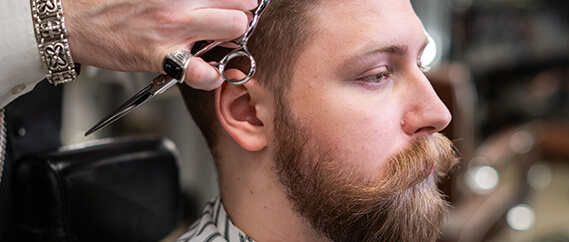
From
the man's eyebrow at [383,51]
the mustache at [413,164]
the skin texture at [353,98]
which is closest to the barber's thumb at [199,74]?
the skin texture at [353,98]

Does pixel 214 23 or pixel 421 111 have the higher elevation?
pixel 214 23

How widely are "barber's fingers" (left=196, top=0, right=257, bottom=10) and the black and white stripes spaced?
1.88 feet

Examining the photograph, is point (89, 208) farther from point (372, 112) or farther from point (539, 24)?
point (539, 24)

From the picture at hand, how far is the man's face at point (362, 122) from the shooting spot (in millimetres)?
1076

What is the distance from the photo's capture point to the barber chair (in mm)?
1208

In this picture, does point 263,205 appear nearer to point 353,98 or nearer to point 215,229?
point 215,229

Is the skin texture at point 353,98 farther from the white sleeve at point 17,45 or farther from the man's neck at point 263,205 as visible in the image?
the white sleeve at point 17,45

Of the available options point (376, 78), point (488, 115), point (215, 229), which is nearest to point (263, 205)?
point (215, 229)

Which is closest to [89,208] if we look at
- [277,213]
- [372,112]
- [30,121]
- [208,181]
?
[30,121]

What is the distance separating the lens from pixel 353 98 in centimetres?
108

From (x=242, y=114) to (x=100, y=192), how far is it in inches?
17.6

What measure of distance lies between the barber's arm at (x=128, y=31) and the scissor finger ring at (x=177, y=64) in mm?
12

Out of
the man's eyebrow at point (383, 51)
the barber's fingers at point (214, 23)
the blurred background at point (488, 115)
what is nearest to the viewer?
the barber's fingers at point (214, 23)

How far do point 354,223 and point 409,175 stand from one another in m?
0.16
